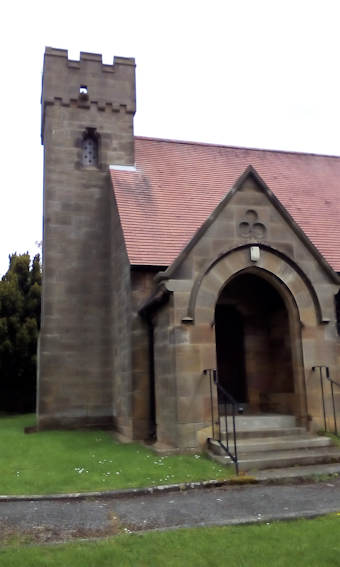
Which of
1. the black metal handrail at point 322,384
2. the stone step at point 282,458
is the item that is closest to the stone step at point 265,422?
the black metal handrail at point 322,384

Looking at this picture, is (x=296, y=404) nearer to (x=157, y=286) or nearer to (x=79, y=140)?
(x=157, y=286)

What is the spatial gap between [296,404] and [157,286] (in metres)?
4.06

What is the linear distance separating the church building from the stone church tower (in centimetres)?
4

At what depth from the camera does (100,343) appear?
16.2 metres

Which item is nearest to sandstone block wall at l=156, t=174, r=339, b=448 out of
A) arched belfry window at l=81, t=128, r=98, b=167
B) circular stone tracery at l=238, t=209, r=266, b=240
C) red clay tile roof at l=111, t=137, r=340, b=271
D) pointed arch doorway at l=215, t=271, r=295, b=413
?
circular stone tracery at l=238, t=209, r=266, b=240

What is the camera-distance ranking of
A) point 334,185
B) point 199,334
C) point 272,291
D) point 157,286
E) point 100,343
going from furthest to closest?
point 334,185 < point 100,343 < point 272,291 < point 157,286 < point 199,334

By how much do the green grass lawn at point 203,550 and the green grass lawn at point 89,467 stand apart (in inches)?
108

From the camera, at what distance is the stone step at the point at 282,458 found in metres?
9.05

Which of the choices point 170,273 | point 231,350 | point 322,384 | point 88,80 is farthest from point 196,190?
point 322,384

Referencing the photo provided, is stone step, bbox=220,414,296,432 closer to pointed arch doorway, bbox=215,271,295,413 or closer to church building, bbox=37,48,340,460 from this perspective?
church building, bbox=37,48,340,460

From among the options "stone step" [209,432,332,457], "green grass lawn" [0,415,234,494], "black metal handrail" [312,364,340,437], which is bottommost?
"green grass lawn" [0,415,234,494]

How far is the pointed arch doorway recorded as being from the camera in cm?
1327

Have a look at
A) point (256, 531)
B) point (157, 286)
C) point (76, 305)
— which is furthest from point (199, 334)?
point (76, 305)

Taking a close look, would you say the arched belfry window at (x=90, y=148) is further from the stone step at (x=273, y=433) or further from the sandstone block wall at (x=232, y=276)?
the stone step at (x=273, y=433)
